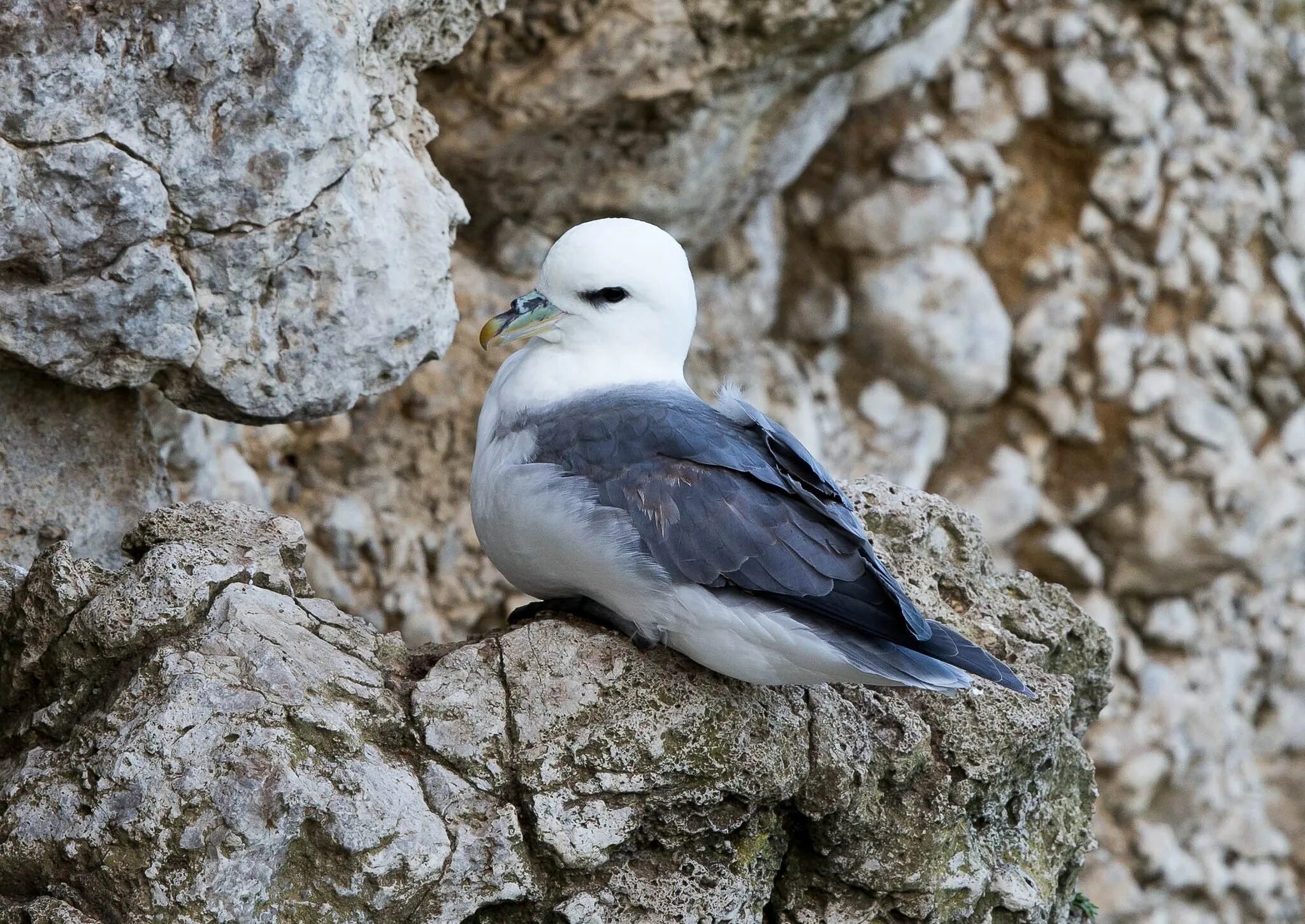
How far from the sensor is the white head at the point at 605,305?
3.45 m

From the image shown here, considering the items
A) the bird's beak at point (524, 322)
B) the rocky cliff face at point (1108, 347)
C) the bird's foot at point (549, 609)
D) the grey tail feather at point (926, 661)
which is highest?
the bird's beak at point (524, 322)

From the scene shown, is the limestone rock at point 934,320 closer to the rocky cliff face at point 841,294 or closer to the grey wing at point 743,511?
the rocky cliff face at point 841,294

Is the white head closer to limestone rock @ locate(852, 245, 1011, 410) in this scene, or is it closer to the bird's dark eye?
the bird's dark eye

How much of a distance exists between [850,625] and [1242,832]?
4528 millimetres

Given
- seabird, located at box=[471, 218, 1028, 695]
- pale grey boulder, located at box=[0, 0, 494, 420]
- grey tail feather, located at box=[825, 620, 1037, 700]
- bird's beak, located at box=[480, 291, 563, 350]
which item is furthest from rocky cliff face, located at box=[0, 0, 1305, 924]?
grey tail feather, located at box=[825, 620, 1037, 700]

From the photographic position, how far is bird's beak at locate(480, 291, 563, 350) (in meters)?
3.52

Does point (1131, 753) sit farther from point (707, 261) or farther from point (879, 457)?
point (707, 261)

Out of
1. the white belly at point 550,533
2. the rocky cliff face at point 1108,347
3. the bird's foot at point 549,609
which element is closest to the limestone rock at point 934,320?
the rocky cliff face at point 1108,347

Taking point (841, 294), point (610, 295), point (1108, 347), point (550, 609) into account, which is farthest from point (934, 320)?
point (550, 609)

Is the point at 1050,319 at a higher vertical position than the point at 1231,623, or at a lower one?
higher

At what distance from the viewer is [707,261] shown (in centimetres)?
586

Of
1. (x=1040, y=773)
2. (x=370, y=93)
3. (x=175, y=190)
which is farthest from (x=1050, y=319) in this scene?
(x=175, y=190)

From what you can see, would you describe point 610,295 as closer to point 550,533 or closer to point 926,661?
point 550,533

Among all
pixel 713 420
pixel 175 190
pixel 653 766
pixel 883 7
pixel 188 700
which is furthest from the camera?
pixel 883 7
